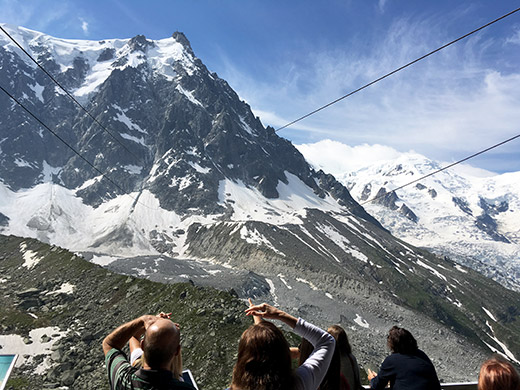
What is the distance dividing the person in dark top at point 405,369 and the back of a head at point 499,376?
1.73 meters

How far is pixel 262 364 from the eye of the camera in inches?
129

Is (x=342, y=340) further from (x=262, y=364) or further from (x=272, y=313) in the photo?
(x=262, y=364)

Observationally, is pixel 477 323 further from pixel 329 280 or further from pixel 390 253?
pixel 329 280

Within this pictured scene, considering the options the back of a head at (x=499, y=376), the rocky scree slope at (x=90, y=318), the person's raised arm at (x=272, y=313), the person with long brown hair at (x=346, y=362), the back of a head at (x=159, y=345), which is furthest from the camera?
the rocky scree slope at (x=90, y=318)

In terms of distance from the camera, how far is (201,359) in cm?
1830

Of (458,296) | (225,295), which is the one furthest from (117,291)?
(458,296)

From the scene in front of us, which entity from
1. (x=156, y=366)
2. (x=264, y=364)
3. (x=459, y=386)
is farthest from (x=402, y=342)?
(x=156, y=366)

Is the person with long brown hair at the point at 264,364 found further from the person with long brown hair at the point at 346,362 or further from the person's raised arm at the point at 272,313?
the person with long brown hair at the point at 346,362

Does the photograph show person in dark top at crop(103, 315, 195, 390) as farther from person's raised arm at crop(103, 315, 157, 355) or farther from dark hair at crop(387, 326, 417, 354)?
dark hair at crop(387, 326, 417, 354)

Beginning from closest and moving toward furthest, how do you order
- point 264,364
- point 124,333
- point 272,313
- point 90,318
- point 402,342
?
point 264,364, point 272,313, point 124,333, point 402,342, point 90,318

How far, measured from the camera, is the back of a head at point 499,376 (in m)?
3.45

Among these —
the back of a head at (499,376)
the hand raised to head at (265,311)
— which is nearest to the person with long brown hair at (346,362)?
the hand raised to head at (265,311)

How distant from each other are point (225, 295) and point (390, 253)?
588ft

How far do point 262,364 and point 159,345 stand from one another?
3.64 ft
